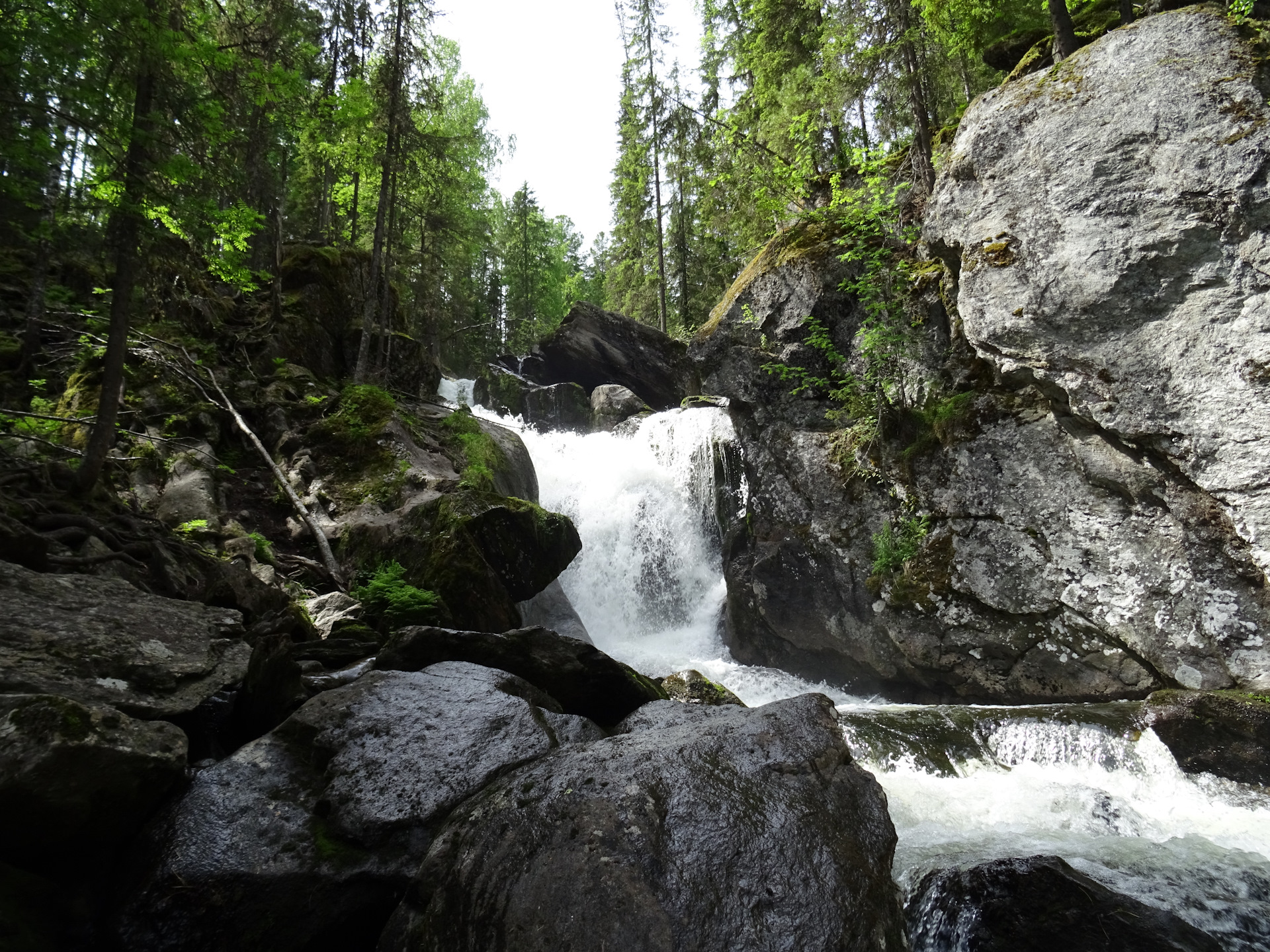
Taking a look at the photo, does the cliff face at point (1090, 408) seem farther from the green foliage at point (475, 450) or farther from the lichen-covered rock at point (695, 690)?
the green foliage at point (475, 450)

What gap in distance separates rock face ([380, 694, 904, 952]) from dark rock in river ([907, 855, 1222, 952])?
3.04 feet

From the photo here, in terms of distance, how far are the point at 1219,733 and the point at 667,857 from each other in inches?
239

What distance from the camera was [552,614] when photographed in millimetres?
11523

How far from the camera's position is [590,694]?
5613mm

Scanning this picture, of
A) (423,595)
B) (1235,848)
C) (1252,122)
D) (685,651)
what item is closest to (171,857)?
(423,595)

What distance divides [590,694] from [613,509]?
10164 mm

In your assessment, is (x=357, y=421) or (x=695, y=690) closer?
(x=695, y=690)

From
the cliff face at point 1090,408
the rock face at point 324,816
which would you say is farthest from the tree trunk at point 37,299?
the cliff face at point 1090,408

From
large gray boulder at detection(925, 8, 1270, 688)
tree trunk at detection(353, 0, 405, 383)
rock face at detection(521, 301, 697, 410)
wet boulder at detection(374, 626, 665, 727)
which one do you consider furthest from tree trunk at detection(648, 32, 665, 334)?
wet boulder at detection(374, 626, 665, 727)

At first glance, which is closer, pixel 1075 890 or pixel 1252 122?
pixel 1075 890

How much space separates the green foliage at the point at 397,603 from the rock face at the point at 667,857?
13.6ft

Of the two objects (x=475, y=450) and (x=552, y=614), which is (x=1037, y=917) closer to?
(x=552, y=614)

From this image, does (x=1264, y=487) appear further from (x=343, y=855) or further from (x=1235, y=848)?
(x=343, y=855)

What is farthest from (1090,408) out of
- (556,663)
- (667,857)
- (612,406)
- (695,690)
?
(612,406)
